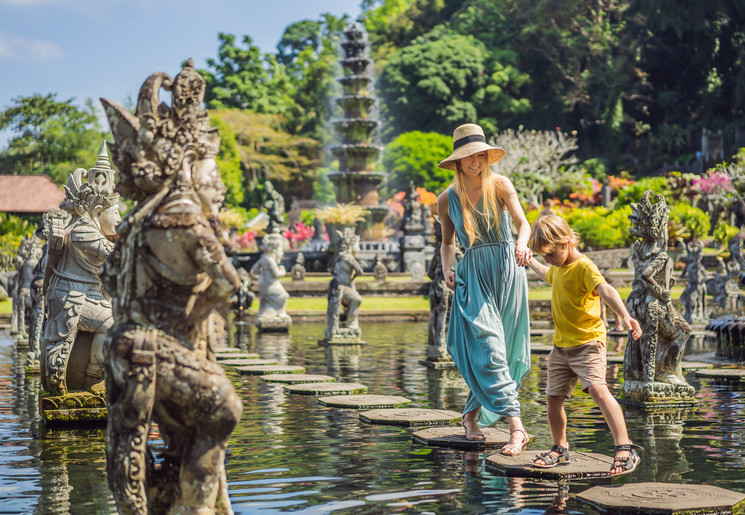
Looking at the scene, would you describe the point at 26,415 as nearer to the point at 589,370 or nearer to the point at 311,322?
the point at 589,370

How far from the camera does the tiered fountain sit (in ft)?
133

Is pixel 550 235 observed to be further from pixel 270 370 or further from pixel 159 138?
pixel 270 370

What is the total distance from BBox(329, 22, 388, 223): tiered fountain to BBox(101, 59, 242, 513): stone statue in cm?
3650

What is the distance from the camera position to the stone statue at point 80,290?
23.0ft

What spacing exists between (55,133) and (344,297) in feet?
133

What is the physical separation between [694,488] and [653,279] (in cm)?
338

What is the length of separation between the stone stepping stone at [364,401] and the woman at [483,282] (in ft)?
6.40

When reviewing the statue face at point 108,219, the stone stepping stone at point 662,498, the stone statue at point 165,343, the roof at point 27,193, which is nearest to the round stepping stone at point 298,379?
the statue face at point 108,219

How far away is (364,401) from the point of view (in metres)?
8.38

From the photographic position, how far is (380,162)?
5462 centimetres

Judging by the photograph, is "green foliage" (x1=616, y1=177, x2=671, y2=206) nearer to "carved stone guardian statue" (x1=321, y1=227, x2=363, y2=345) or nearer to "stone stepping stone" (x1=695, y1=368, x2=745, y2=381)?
"carved stone guardian statue" (x1=321, y1=227, x2=363, y2=345)

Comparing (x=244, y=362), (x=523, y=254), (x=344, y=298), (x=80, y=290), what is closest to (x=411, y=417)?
(x=523, y=254)

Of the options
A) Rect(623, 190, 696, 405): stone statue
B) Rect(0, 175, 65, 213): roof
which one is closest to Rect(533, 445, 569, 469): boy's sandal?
Rect(623, 190, 696, 405): stone statue

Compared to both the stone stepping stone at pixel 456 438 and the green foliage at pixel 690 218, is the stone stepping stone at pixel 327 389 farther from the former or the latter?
the green foliage at pixel 690 218
